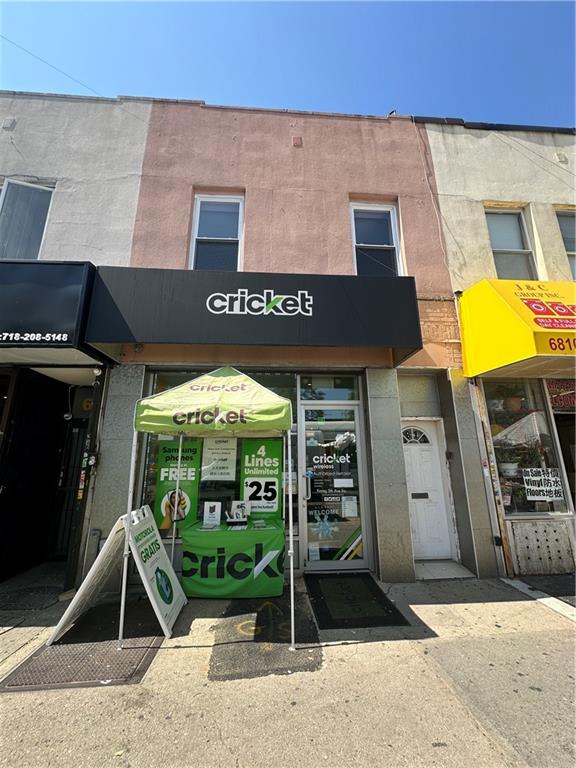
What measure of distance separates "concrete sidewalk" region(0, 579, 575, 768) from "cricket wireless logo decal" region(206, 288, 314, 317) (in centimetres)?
411

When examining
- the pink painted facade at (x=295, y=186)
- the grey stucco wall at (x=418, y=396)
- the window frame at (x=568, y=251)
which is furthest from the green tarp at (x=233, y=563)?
the window frame at (x=568, y=251)

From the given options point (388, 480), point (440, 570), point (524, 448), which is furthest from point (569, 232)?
point (440, 570)

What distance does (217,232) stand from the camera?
6488mm

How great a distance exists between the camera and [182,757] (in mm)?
2260

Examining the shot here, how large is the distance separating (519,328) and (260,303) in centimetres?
381

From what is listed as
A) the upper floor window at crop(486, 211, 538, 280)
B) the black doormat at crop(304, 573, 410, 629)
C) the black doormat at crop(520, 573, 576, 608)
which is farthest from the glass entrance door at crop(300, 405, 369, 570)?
the upper floor window at crop(486, 211, 538, 280)

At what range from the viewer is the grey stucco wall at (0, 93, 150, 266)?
6.05m

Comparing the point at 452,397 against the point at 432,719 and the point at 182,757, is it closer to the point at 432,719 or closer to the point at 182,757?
the point at 432,719

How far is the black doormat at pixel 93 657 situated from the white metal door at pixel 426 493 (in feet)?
14.6

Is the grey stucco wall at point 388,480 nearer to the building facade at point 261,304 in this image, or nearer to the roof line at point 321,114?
the building facade at point 261,304

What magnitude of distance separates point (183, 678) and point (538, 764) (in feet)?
9.06

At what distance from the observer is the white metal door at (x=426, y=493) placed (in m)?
5.93

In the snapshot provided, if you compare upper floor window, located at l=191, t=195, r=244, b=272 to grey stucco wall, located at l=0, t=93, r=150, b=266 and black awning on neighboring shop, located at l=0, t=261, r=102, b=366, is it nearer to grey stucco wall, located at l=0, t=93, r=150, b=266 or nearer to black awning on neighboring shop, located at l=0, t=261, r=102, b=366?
grey stucco wall, located at l=0, t=93, r=150, b=266

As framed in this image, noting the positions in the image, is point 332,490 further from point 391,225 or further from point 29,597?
point 391,225
